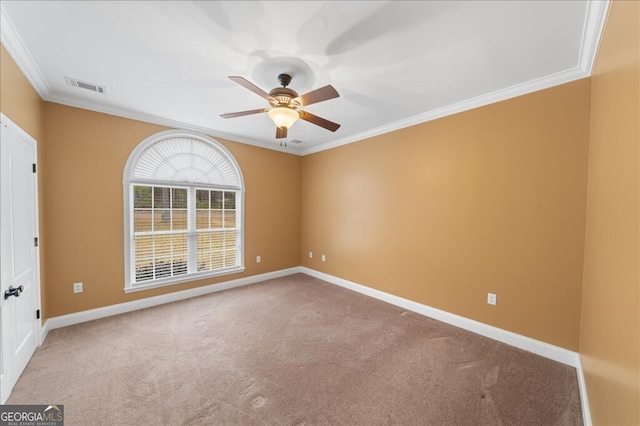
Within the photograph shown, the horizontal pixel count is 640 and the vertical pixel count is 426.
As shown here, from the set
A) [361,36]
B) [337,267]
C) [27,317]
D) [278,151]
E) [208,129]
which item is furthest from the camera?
[278,151]

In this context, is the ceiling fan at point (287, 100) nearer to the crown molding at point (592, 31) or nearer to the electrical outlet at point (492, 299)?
the crown molding at point (592, 31)

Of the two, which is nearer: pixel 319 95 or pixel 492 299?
pixel 319 95

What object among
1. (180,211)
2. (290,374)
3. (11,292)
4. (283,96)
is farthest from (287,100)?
(180,211)

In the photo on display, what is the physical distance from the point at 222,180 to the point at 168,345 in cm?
261

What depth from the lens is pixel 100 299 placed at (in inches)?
123

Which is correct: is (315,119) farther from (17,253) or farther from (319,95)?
(17,253)

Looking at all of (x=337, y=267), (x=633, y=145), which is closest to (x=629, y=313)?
(x=633, y=145)

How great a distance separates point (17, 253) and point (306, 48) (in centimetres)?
297

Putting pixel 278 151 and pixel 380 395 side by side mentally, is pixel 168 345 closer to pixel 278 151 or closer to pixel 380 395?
pixel 380 395

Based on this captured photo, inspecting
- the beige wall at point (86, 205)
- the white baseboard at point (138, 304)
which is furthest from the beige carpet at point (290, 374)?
the beige wall at point (86, 205)

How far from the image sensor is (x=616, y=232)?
1247mm

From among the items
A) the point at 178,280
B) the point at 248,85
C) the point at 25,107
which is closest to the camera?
the point at 248,85

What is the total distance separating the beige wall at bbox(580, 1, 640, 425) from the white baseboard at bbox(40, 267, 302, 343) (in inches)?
170

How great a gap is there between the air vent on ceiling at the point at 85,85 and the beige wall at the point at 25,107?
31 cm
